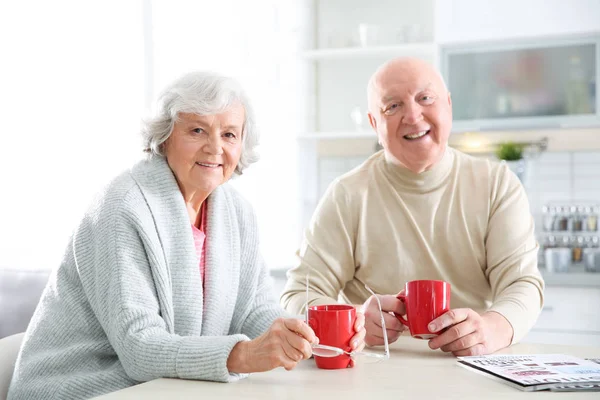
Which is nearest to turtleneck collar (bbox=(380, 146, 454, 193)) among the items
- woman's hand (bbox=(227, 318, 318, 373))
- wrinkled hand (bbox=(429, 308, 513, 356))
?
wrinkled hand (bbox=(429, 308, 513, 356))

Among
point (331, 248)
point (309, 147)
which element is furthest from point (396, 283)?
point (309, 147)

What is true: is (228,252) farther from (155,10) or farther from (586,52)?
(586,52)

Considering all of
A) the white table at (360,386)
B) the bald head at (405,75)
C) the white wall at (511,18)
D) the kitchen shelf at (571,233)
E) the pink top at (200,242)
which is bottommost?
the kitchen shelf at (571,233)

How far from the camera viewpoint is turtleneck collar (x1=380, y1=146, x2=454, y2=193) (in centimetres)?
190

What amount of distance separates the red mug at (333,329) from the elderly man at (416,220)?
1.41 feet

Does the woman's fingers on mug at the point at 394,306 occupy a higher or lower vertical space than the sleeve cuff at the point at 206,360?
higher

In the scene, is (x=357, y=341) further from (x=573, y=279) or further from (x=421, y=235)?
(x=573, y=279)

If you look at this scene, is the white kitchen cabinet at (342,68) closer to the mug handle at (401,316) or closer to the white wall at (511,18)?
the white wall at (511,18)

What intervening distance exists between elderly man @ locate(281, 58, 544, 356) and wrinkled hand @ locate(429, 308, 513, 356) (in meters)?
0.32

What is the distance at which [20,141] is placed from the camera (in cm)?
270

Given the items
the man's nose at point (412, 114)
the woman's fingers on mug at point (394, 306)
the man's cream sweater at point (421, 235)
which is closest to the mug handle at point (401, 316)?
the woman's fingers on mug at point (394, 306)

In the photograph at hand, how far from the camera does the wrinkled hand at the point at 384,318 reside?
1.47m

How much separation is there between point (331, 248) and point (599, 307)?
70.6 inches

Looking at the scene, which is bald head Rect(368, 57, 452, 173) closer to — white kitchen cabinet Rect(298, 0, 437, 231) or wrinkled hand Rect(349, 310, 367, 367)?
wrinkled hand Rect(349, 310, 367, 367)
